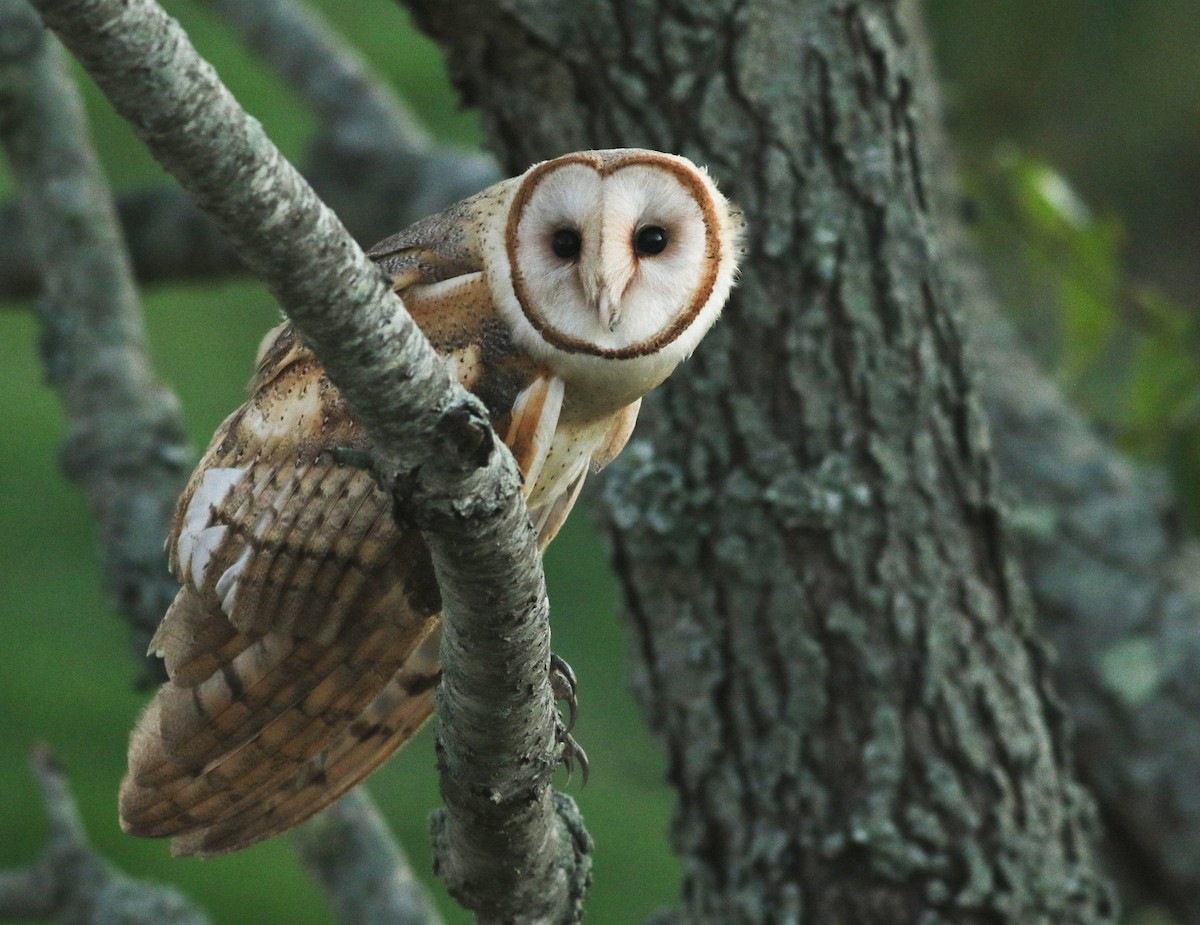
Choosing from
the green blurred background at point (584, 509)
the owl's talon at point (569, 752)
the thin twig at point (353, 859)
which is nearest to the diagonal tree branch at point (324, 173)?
the green blurred background at point (584, 509)

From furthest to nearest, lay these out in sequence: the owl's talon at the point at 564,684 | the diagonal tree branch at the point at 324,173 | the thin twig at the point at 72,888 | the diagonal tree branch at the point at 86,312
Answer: the diagonal tree branch at the point at 324,173 → the diagonal tree branch at the point at 86,312 → the thin twig at the point at 72,888 → the owl's talon at the point at 564,684

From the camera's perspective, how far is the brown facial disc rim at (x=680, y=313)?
5.46ft

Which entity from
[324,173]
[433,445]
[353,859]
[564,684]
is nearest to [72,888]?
[353,859]

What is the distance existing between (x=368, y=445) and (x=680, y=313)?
0.37 metres

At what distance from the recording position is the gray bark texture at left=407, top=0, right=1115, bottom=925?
2.35 metres

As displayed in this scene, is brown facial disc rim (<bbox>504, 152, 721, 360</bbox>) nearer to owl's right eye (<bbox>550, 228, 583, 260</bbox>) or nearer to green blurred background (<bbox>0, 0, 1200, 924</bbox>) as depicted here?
owl's right eye (<bbox>550, 228, 583, 260</bbox>)

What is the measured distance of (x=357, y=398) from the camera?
49.4 inches

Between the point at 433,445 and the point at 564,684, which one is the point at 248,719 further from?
the point at 433,445

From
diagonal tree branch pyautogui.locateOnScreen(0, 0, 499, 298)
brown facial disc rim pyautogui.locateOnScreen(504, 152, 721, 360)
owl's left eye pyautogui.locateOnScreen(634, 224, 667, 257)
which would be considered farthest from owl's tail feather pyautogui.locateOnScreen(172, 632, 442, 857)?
diagonal tree branch pyautogui.locateOnScreen(0, 0, 499, 298)

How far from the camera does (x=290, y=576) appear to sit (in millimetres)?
1730

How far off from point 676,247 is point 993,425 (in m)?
1.99

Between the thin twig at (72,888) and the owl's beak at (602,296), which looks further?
the thin twig at (72,888)

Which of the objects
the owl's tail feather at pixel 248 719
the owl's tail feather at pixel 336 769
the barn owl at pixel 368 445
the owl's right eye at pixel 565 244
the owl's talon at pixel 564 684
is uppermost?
the owl's right eye at pixel 565 244

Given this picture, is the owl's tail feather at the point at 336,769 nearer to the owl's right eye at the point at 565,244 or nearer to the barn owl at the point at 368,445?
the barn owl at the point at 368,445
